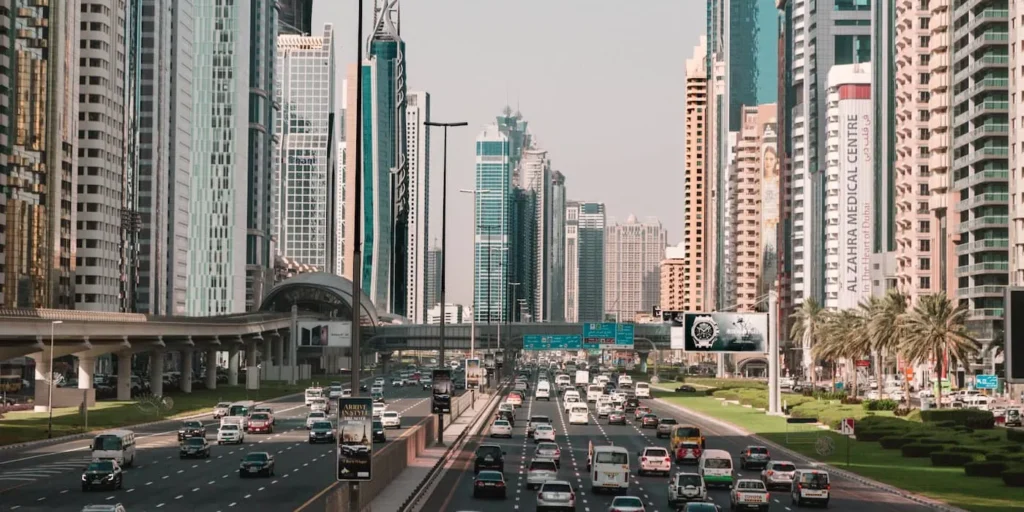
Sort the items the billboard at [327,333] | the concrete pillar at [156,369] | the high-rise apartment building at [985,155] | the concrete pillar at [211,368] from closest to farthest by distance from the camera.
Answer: the concrete pillar at [156,369] → the high-rise apartment building at [985,155] → the concrete pillar at [211,368] → the billboard at [327,333]

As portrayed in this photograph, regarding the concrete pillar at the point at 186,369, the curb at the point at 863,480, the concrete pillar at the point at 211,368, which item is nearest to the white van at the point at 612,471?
the curb at the point at 863,480

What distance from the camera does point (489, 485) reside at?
52.5 meters

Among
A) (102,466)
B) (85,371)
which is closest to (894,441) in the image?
(102,466)

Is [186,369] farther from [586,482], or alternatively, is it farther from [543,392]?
[586,482]

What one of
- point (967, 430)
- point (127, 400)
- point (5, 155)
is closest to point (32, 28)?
point (5, 155)

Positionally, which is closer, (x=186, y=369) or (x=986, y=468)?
(x=986, y=468)

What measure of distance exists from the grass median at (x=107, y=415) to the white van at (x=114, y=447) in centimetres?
2043

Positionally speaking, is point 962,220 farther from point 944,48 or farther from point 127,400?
point 127,400

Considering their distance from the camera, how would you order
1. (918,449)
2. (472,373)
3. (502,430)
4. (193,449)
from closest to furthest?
1. (193,449)
2. (918,449)
3. (502,430)
4. (472,373)

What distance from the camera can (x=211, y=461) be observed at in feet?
244

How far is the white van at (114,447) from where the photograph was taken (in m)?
68.2

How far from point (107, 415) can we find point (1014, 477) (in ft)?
255

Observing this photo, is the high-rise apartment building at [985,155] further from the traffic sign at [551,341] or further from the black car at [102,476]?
the black car at [102,476]

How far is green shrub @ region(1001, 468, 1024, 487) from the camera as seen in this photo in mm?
60938
